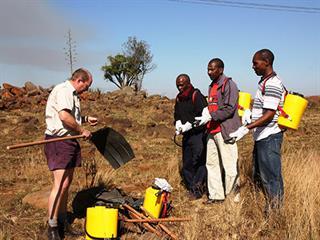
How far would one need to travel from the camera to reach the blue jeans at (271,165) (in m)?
4.04

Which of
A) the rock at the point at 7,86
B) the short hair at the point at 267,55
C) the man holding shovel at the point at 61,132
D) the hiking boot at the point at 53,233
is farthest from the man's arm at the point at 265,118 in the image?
the rock at the point at 7,86

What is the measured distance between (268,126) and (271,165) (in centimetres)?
43

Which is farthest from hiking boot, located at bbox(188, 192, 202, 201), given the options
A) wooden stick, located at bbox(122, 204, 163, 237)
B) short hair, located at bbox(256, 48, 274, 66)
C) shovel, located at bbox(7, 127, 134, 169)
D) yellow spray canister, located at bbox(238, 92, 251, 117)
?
short hair, located at bbox(256, 48, 274, 66)

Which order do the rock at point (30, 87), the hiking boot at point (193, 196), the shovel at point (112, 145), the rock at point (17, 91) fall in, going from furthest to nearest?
the rock at point (30, 87), the rock at point (17, 91), the hiking boot at point (193, 196), the shovel at point (112, 145)

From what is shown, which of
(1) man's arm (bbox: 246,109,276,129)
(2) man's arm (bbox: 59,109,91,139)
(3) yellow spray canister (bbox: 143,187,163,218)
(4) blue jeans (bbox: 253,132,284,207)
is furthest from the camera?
(3) yellow spray canister (bbox: 143,187,163,218)

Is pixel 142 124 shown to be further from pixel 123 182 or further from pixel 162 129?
pixel 123 182

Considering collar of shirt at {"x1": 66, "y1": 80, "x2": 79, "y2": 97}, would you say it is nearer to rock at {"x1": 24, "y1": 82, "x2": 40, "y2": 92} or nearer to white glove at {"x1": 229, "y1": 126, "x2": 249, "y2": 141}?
white glove at {"x1": 229, "y1": 126, "x2": 249, "y2": 141}

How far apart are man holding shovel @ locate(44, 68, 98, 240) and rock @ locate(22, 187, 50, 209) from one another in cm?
88

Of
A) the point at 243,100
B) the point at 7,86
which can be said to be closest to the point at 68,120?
the point at 243,100

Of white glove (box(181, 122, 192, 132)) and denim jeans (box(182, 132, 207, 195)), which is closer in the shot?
white glove (box(181, 122, 192, 132))

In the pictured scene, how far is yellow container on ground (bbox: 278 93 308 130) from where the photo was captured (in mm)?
3975

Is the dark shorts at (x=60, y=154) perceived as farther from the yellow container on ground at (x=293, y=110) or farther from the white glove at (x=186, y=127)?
the yellow container on ground at (x=293, y=110)

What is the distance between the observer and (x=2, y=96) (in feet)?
69.5

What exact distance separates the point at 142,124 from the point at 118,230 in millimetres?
10651
